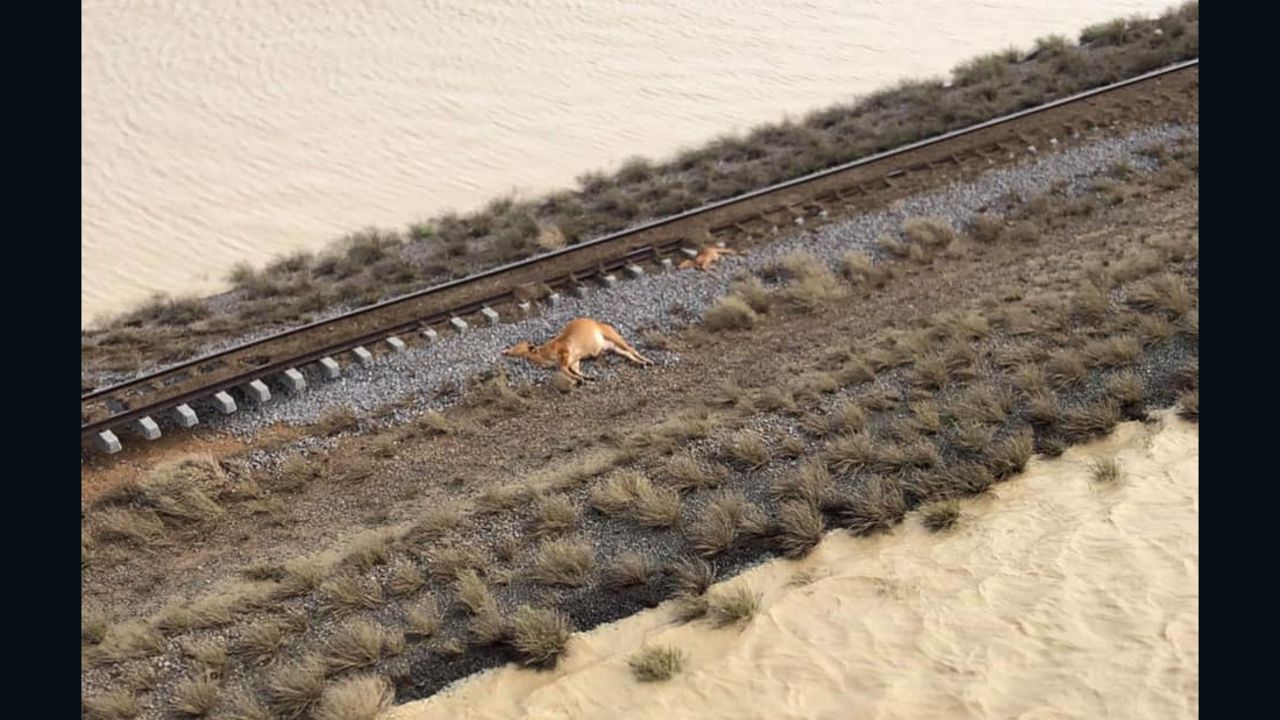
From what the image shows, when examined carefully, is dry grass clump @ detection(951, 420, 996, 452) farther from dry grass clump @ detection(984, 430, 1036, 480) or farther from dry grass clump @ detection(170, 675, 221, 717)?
dry grass clump @ detection(170, 675, 221, 717)

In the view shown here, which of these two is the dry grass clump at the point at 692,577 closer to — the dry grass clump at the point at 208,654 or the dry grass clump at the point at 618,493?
the dry grass clump at the point at 618,493

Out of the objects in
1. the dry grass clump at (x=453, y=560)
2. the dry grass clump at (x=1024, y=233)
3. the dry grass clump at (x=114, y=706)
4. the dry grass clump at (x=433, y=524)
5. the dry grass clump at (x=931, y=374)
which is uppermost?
the dry grass clump at (x=1024, y=233)

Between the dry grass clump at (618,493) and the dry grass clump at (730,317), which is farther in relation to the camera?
the dry grass clump at (730,317)

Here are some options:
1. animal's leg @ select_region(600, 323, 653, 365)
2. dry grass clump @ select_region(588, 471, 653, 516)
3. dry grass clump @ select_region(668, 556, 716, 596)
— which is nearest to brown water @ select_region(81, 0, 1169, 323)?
animal's leg @ select_region(600, 323, 653, 365)

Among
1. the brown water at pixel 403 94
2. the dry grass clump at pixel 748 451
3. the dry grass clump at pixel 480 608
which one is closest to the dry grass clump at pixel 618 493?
the dry grass clump at pixel 748 451

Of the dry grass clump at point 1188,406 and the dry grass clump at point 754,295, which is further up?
the dry grass clump at point 754,295
